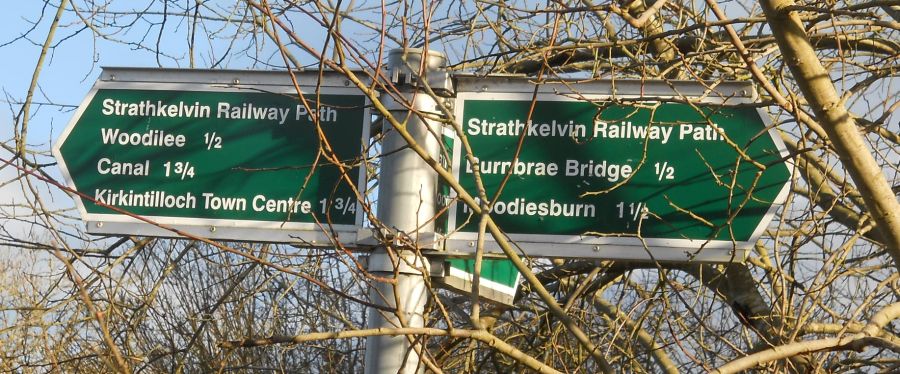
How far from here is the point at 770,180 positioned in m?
2.54

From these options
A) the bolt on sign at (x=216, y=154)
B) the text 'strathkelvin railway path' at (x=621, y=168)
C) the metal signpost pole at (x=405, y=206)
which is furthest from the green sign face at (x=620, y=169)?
the bolt on sign at (x=216, y=154)

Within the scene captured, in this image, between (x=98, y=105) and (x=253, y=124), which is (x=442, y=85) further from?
(x=98, y=105)

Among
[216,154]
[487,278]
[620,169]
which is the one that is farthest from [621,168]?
[216,154]

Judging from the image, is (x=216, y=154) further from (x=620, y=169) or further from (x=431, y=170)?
(x=620, y=169)

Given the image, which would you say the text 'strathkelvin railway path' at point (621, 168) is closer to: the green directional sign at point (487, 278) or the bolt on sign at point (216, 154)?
the green directional sign at point (487, 278)

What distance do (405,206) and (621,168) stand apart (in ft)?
1.73

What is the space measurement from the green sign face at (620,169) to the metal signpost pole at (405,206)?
0.34ft

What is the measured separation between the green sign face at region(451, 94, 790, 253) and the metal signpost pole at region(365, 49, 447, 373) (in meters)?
0.10

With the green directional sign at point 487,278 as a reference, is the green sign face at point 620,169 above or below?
above

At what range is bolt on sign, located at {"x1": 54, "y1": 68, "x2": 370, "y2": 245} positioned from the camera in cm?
256

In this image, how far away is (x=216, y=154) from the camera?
2.66 m

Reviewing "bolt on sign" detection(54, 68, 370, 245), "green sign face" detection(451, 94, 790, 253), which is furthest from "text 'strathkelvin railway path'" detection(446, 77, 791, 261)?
"bolt on sign" detection(54, 68, 370, 245)

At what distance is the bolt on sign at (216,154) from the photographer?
2.56 m

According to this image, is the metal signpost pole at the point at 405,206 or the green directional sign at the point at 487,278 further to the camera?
the green directional sign at the point at 487,278
